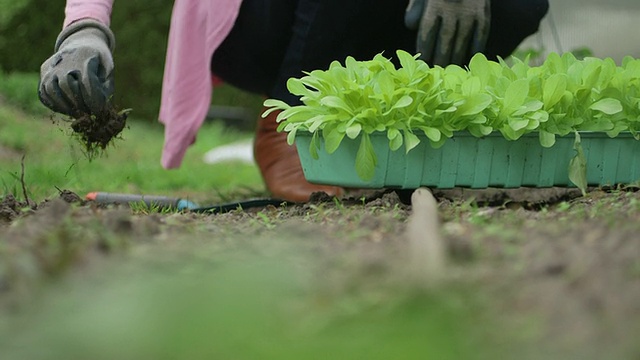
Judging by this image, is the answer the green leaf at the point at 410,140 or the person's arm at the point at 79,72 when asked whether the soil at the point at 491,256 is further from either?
the person's arm at the point at 79,72

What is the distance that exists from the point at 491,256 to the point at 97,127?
4.06ft

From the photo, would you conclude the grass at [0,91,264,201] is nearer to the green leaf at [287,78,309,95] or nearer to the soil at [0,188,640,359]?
the green leaf at [287,78,309,95]

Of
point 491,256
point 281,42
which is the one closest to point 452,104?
point 491,256

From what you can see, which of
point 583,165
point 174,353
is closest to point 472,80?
point 583,165

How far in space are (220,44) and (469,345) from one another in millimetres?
1889

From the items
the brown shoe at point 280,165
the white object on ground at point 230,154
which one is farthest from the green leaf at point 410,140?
the white object on ground at point 230,154

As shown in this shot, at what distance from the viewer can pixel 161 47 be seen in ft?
23.5

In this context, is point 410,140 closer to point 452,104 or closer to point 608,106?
point 452,104

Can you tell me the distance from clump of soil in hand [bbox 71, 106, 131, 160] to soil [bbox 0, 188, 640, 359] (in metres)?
0.51

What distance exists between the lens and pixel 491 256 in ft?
2.84

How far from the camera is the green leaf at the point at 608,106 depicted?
1605 millimetres

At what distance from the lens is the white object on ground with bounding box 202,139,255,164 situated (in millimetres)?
5075

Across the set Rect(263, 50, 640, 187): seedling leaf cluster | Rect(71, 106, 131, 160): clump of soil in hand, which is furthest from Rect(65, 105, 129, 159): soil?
Rect(263, 50, 640, 187): seedling leaf cluster

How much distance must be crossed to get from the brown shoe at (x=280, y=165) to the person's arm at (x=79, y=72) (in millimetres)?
646
